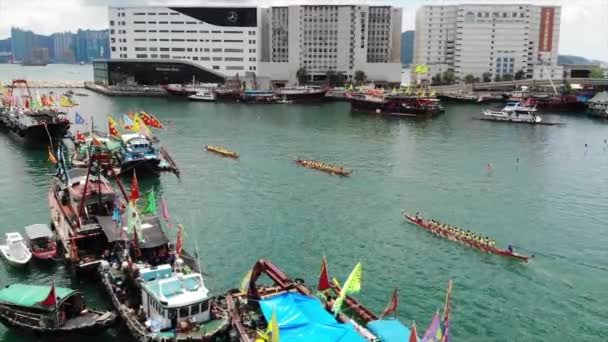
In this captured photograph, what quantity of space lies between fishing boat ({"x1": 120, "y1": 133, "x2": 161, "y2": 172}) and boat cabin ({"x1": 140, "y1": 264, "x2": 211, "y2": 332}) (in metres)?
29.9

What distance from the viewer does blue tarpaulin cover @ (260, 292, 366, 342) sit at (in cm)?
2100

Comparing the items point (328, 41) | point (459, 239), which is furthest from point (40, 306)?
point (328, 41)

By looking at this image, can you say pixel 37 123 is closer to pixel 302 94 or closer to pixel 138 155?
pixel 138 155

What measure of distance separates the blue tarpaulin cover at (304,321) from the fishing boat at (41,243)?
48.0 ft

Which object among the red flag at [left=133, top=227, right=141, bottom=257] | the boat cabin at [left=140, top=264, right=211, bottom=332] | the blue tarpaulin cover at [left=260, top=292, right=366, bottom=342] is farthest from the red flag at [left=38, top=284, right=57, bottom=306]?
the blue tarpaulin cover at [left=260, top=292, right=366, bottom=342]

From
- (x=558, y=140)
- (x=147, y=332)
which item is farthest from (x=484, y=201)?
(x=558, y=140)

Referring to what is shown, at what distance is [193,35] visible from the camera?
494 feet

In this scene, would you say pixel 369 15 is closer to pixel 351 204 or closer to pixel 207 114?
pixel 207 114

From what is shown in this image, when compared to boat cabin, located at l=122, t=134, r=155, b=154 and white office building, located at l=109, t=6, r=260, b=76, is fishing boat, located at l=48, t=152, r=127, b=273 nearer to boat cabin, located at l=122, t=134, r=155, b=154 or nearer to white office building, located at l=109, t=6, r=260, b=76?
boat cabin, located at l=122, t=134, r=155, b=154

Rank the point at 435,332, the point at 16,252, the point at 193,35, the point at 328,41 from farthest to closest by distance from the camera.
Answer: the point at 328,41 → the point at 193,35 → the point at 16,252 → the point at 435,332

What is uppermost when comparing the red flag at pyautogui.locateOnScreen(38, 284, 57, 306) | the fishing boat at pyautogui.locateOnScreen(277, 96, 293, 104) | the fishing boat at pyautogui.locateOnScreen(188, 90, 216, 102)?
the fishing boat at pyautogui.locateOnScreen(188, 90, 216, 102)

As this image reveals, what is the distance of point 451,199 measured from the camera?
154ft

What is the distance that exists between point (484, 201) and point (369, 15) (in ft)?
395

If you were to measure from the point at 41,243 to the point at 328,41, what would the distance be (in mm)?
132546
